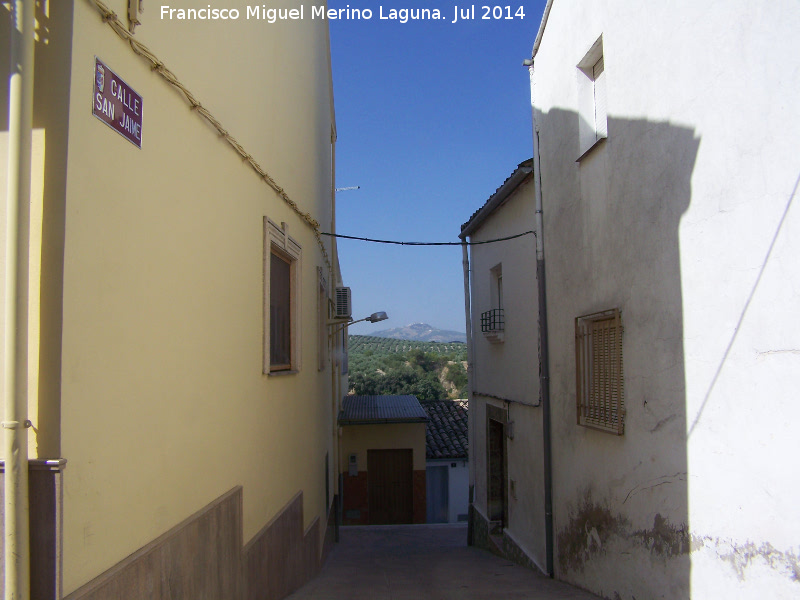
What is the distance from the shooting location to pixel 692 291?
4781mm

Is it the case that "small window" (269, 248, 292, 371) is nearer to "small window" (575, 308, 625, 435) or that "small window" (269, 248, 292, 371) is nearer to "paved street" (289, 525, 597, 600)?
"paved street" (289, 525, 597, 600)

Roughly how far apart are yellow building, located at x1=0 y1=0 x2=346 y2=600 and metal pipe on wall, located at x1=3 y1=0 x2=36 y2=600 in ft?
0.18

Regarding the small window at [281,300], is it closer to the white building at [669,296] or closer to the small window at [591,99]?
the white building at [669,296]

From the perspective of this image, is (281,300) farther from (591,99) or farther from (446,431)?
(446,431)

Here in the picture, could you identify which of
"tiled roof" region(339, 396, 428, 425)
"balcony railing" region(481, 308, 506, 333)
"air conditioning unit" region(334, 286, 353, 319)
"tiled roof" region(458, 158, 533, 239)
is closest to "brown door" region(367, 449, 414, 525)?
"tiled roof" region(339, 396, 428, 425)

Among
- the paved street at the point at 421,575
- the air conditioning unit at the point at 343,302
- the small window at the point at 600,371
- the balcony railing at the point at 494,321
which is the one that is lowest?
the paved street at the point at 421,575

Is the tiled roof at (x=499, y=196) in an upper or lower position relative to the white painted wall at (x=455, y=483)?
upper

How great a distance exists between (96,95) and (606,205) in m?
4.64

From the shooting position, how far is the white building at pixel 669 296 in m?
3.91

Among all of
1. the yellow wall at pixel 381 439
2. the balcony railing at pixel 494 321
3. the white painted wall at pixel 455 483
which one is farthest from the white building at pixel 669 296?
the white painted wall at pixel 455 483

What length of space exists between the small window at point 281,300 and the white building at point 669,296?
2.86 meters

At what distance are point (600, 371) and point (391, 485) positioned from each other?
12.5 meters

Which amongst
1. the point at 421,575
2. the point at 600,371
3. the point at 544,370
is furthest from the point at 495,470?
the point at 600,371

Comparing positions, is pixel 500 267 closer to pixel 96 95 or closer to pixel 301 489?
pixel 301 489
